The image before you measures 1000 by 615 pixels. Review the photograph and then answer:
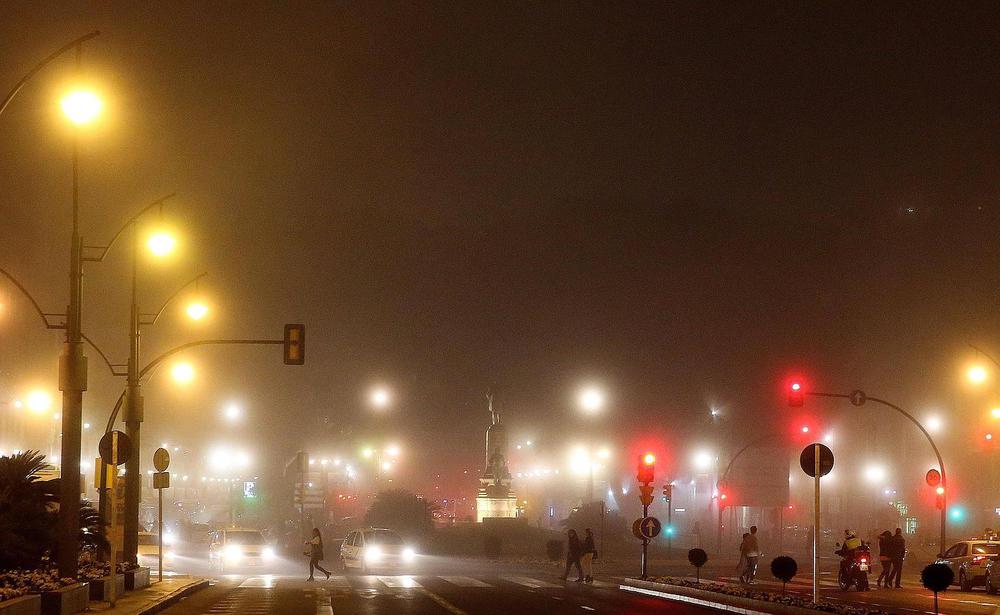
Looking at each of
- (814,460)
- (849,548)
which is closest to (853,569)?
(849,548)

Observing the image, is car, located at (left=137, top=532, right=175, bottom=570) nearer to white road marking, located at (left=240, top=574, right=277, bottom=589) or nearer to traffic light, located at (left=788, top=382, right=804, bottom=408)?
white road marking, located at (left=240, top=574, right=277, bottom=589)

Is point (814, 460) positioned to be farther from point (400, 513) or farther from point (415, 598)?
point (400, 513)

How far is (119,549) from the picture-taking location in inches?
1394

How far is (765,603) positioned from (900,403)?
92608 mm

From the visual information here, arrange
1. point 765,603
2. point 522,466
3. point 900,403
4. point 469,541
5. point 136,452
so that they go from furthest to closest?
point 522,466, point 900,403, point 469,541, point 136,452, point 765,603

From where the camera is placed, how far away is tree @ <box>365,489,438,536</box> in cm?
8050

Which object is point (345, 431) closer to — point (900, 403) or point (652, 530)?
point (900, 403)

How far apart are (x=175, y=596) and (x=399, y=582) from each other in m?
9.75

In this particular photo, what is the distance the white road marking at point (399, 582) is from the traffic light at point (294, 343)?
7087 millimetres

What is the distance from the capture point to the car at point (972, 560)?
35.0 meters

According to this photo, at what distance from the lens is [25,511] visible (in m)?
23.5

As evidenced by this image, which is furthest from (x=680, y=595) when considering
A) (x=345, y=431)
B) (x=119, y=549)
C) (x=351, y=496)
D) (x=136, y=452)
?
(x=345, y=431)

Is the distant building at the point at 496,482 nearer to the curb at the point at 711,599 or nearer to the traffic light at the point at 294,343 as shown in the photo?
the curb at the point at 711,599

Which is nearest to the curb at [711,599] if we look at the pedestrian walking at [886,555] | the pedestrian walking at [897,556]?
the pedestrian walking at [886,555]
